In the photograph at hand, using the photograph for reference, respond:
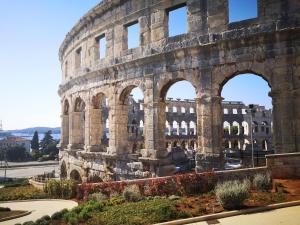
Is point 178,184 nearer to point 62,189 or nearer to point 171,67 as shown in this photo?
point 171,67

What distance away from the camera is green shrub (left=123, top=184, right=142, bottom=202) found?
9.89 metres

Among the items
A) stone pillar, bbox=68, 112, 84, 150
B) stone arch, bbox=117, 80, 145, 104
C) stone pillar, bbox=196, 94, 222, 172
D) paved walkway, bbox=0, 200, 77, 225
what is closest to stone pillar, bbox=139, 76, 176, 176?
stone arch, bbox=117, 80, 145, 104

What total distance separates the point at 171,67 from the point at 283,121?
17.3 ft

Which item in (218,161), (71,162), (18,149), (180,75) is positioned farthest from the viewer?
(18,149)

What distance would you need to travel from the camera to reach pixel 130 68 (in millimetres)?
15297

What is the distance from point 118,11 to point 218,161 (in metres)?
9.56

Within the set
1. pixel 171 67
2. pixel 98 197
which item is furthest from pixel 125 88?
pixel 98 197

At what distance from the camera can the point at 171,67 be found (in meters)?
13.5

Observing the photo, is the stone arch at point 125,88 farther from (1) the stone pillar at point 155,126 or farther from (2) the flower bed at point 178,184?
(2) the flower bed at point 178,184

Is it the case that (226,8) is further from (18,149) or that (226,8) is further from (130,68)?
(18,149)

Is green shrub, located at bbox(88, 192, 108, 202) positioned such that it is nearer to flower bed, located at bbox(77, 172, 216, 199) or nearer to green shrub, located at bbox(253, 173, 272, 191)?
flower bed, located at bbox(77, 172, 216, 199)

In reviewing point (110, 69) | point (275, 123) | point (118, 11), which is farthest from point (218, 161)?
point (118, 11)

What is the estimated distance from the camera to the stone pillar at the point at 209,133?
39.8 ft

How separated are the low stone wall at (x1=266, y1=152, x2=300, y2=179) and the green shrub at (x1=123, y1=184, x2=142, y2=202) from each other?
4529 mm
